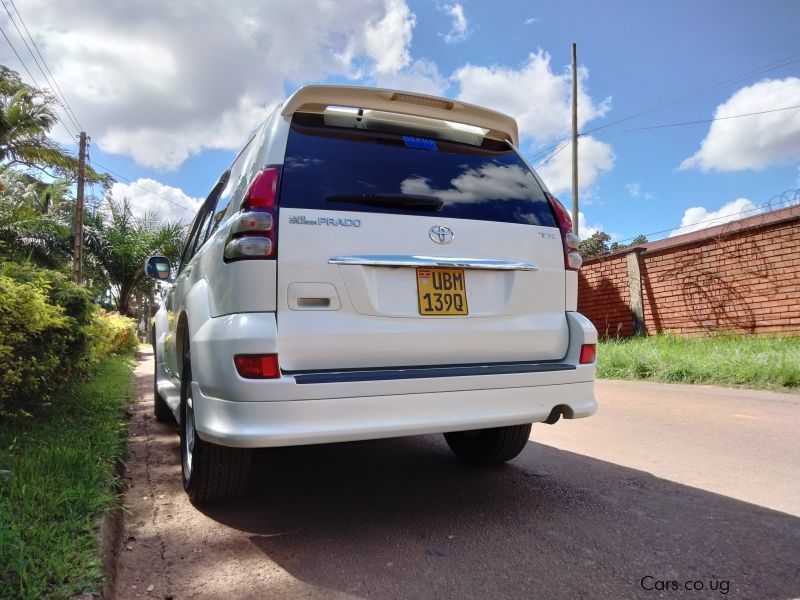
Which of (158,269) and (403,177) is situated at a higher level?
(403,177)

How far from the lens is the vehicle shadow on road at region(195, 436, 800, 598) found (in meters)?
2.12

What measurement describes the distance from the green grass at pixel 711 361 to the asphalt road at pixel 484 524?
220 centimetres

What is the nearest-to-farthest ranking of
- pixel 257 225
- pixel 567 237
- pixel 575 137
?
pixel 257 225 → pixel 567 237 → pixel 575 137

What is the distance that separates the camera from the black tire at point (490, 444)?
3.41 meters

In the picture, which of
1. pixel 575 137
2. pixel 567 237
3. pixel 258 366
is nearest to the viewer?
pixel 258 366

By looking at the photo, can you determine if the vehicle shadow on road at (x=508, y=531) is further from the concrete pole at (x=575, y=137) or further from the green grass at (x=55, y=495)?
the concrete pole at (x=575, y=137)

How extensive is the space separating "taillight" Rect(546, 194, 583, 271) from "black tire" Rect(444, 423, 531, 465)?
974mm

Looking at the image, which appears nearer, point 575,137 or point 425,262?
point 425,262

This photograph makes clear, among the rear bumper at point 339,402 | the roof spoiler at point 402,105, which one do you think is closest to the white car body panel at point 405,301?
the rear bumper at point 339,402

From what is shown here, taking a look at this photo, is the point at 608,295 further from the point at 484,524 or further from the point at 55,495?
the point at 55,495

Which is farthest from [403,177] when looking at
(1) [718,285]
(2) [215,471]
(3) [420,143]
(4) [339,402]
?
(1) [718,285]

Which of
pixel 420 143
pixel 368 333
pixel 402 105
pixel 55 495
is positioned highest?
pixel 402 105

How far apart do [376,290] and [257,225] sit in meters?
0.56

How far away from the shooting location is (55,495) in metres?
2.66
